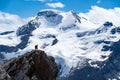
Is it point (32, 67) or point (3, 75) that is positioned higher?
point (32, 67)

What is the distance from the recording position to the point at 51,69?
40.7 metres

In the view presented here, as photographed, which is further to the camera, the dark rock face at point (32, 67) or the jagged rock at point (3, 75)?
the dark rock face at point (32, 67)

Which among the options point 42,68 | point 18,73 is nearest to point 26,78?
point 18,73

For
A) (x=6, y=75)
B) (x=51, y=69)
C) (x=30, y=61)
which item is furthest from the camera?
(x=51, y=69)

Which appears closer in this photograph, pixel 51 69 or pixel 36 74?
pixel 36 74

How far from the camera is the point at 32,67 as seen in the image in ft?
124

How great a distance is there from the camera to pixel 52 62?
4169 centimetres

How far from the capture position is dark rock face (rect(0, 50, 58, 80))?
3709cm

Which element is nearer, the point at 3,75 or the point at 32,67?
the point at 3,75

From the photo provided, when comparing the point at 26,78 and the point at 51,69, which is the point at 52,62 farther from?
the point at 26,78

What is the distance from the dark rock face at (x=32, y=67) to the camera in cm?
3709

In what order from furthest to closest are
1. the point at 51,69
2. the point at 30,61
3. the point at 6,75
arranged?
the point at 51,69 → the point at 30,61 → the point at 6,75

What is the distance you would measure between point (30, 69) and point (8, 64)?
2.92 metres

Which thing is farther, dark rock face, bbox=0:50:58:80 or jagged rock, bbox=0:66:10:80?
dark rock face, bbox=0:50:58:80
